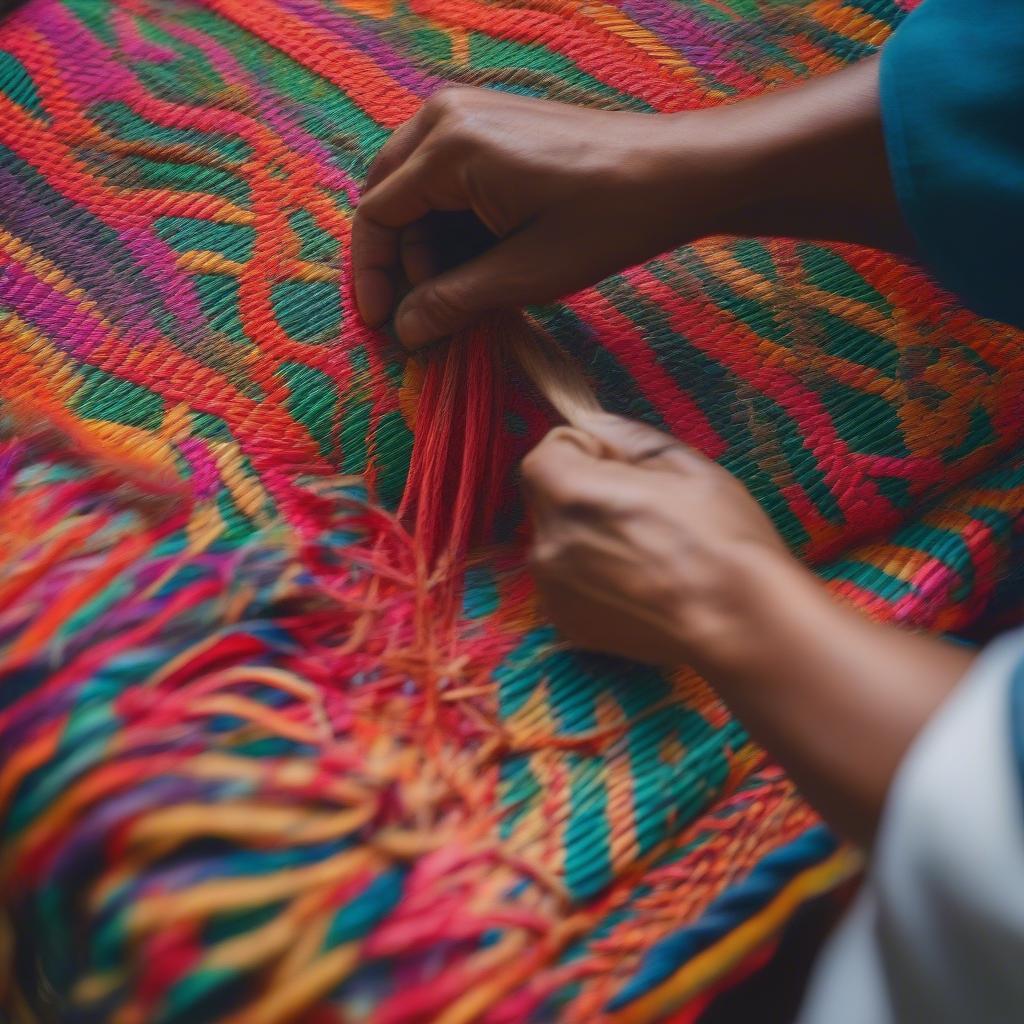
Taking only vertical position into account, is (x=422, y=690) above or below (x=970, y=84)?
below

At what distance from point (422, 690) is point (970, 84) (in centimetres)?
47

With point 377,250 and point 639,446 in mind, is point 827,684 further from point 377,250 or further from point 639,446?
point 377,250

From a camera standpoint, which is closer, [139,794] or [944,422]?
[139,794]

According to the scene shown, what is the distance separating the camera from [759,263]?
721 mm

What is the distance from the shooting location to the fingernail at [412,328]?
26.0 inches

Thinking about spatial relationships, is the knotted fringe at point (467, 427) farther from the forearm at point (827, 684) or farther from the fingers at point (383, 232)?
the forearm at point (827, 684)

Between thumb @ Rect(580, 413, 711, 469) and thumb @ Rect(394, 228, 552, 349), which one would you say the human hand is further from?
thumb @ Rect(394, 228, 552, 349)

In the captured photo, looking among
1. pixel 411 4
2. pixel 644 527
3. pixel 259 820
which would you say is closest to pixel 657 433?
pixel 644 527

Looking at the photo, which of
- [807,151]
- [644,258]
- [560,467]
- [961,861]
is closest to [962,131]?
[807,151]

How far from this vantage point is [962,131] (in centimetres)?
58

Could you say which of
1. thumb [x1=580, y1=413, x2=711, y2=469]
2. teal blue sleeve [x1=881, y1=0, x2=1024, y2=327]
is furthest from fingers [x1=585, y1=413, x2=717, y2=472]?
teal blue sleeve [x1=881, y1=0, x2=1024, y2=327]

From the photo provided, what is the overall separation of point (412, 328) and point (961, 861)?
44 cm

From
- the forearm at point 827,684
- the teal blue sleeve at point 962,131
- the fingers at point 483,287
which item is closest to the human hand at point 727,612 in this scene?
the forearm at point 827,684

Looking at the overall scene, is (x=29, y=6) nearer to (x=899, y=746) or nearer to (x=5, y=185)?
(x=5, y=185)
